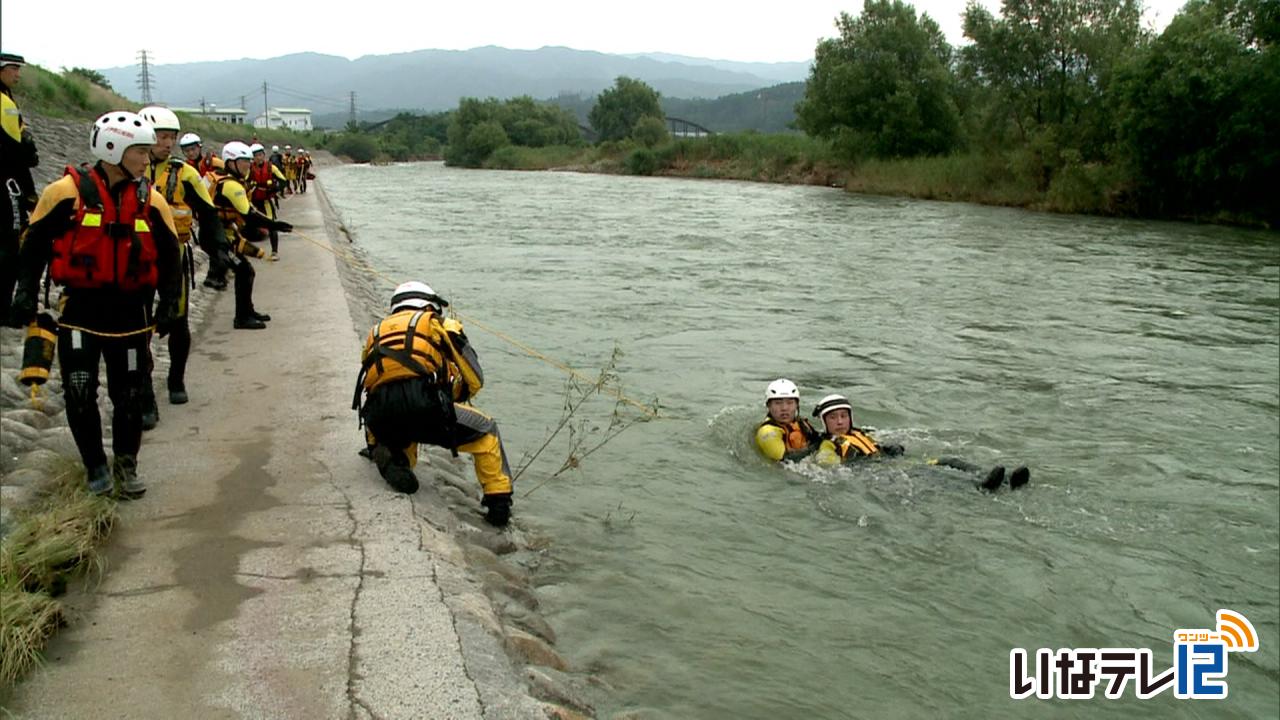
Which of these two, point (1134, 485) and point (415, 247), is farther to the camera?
point (415, 247)

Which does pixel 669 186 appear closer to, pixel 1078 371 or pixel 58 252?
pixel 1078 371

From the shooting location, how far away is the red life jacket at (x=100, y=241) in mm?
5680

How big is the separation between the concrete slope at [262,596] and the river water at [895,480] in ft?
4.14

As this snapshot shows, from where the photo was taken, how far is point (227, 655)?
4406 mm

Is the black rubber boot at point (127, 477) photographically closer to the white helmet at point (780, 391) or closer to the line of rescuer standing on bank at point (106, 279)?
the line of rescuer standing on bank at point (106, 279)

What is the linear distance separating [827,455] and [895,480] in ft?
2.24

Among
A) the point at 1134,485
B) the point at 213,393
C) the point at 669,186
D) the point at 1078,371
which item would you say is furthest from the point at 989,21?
the point at 213,393

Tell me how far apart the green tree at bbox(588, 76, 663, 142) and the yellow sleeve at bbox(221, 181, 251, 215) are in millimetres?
116306

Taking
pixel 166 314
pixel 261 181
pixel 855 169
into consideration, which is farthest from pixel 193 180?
pixel 855 169

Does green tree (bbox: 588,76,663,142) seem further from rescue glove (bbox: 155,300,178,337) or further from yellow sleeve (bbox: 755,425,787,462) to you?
rescue glove (bbox: 155,300,178,337)

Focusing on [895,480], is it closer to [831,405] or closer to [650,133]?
[831,405]

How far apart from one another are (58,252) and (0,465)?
1731 mm

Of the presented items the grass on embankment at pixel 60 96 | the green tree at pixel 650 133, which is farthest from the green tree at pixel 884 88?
the grass on embankment at pixel 60 96

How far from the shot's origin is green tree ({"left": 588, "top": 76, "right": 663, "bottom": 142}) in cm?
12644
